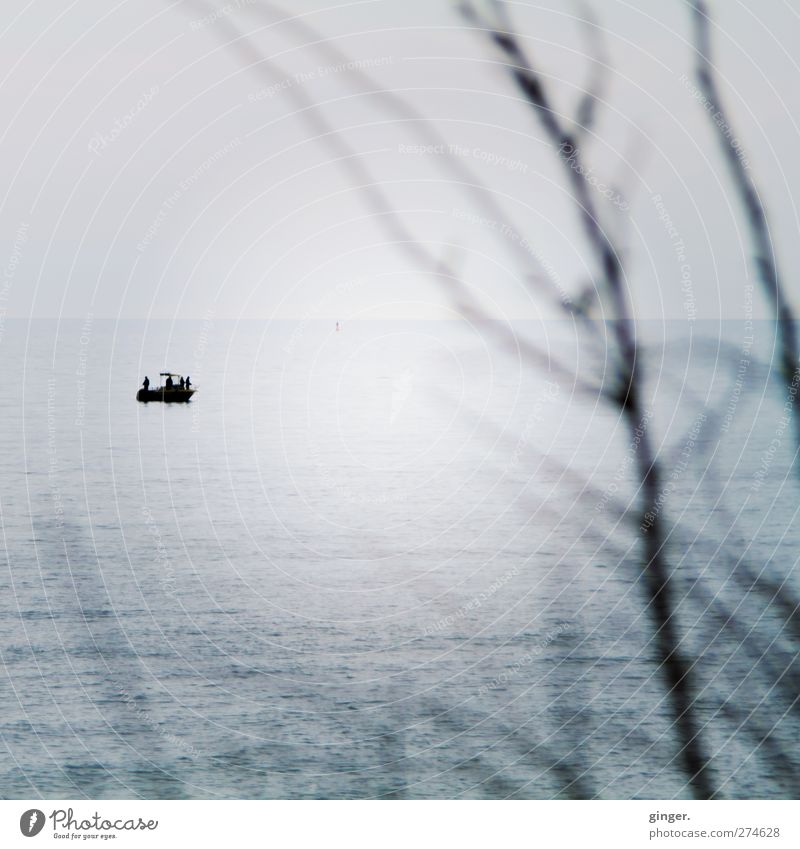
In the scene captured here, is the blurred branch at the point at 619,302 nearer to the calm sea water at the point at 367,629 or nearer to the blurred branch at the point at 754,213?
the blurred branch at the point at 754,213

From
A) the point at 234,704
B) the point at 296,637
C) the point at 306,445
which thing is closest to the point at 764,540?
the point at 296,637

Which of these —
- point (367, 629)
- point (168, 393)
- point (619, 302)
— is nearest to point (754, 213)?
point (619, 302)

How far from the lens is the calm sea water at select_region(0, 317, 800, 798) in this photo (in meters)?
45.5

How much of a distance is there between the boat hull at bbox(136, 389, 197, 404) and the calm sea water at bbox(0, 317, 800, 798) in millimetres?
22809

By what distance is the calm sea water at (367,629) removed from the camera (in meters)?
45.5

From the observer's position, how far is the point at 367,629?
58.5 meters

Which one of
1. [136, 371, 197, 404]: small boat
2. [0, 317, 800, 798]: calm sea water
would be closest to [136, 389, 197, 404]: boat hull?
[136, 371, 197, 404]: small boat

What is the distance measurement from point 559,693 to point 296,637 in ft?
47.0

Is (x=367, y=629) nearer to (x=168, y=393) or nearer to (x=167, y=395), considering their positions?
(x=168, y=393)

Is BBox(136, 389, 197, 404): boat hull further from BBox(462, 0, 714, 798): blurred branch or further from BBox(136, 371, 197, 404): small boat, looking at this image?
BBox(462, 0, 714, 798): blurred branch

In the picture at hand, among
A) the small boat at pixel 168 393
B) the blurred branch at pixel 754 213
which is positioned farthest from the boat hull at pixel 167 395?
the blurred branch at pixel 754 213

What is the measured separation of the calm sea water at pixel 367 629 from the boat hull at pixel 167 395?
2281 cm

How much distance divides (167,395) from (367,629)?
84297 millimetres

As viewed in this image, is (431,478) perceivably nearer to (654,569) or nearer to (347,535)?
(347,535)
